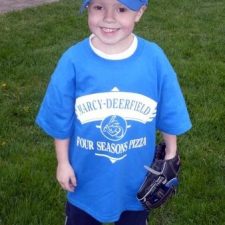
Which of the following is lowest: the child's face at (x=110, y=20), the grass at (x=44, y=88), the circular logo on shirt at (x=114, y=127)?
the grass at (x=44, y=88)

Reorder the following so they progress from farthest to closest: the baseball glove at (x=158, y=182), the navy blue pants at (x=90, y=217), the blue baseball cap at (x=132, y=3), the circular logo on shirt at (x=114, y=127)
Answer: the navy blue pants at (x=90, y=217) → the baseball glove at (x=158, y=182) → the circular logo on shirt at (x=114, y=127) → the blue baseball cap at (x=132, y=3)

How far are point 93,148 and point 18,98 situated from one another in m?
2.96

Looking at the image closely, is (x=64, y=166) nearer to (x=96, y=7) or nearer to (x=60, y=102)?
(x=60, y=102)

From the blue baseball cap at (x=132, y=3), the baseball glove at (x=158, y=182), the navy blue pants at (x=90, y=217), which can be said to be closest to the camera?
the blue baseball cap at (x=132, y=3)

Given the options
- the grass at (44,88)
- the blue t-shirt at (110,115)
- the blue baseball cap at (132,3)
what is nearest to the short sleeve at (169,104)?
the blue t-shirt at (110,115)

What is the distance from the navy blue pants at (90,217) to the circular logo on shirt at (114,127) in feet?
1.42

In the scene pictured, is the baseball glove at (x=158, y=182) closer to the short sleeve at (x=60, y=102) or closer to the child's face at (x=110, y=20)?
the short sleeve at (x=60, y=102)

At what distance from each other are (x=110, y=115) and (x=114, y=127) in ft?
0.17

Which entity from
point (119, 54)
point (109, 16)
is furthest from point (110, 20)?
point (119, 54)

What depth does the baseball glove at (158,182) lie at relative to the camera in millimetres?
2482

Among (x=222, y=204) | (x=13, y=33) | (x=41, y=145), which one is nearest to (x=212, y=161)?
(x=222, y=204)

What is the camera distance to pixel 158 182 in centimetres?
250

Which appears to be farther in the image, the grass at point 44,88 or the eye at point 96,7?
the grass at point 44,88

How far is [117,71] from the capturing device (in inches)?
91.8
